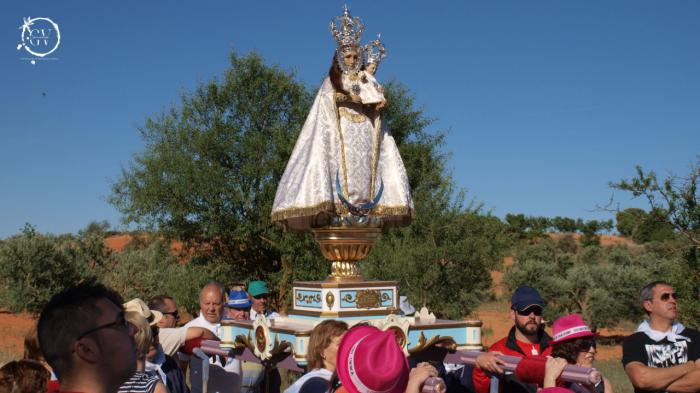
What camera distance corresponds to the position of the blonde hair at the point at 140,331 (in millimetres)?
3900

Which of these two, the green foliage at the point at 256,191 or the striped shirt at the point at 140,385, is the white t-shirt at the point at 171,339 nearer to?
the striped shirt at the point at 140,385

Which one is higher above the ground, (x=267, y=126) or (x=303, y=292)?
(x=267, y=126)

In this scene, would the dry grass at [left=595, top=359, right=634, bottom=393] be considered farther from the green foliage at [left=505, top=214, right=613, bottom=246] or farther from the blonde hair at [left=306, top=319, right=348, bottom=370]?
the green foliage at [left=505, top=214, right=613, bottom=246]

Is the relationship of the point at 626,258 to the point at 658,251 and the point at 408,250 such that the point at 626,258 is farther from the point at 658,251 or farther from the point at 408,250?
the point at 408,250

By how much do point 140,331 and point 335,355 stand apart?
107cm

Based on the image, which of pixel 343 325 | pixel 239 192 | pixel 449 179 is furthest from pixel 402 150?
pixel 343 325

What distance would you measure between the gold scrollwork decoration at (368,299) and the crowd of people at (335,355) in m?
0.72

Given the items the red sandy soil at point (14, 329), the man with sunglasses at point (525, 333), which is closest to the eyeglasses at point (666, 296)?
the man with sunglasses at point (525, 333)

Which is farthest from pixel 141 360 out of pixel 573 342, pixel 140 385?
pixel 573 342

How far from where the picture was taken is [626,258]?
1363 inches

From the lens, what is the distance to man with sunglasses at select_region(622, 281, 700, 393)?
4.59m

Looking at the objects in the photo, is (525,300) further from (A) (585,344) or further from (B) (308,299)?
(B) (308,299)

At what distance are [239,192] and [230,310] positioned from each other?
31.7ft

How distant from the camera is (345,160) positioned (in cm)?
605
